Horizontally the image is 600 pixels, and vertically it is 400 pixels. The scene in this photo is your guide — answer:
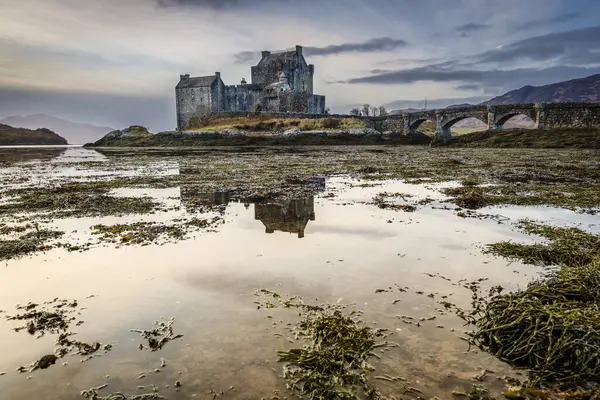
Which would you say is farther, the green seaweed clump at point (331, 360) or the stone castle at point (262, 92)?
the stone castle at point (262, 92)

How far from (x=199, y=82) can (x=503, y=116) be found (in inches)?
2304

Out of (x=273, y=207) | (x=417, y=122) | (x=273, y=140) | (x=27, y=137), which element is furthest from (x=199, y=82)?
(x=273, y=207)

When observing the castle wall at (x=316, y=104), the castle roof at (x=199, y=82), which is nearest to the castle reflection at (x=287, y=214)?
the castle wall at (x=316, y=104)

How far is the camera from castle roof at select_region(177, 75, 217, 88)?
8181cm

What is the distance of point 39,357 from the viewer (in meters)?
3.59

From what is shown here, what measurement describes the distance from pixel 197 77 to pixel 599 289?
291 feet

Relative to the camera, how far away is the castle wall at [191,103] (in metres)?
81.7

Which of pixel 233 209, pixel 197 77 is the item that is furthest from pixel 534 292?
pixel 197 77

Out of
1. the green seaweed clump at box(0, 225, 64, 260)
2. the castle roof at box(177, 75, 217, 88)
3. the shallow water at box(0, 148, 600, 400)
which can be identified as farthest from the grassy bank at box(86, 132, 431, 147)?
the green seaweed clump at box(0, 225, 64, 260)

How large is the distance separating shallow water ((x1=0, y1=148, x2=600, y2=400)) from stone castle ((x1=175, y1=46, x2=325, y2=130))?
74015 mm

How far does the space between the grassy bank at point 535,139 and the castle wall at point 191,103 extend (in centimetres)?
4966

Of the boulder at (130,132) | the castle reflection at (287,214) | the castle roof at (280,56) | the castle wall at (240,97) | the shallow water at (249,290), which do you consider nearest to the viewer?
the shallow water at (249,290)

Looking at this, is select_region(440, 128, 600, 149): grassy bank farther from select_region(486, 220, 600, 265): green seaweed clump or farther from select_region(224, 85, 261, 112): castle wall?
select_region(224, 85, 261, 112): castle wall

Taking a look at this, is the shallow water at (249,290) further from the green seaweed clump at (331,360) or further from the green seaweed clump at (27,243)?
the green seaweed clump at (27,243)
